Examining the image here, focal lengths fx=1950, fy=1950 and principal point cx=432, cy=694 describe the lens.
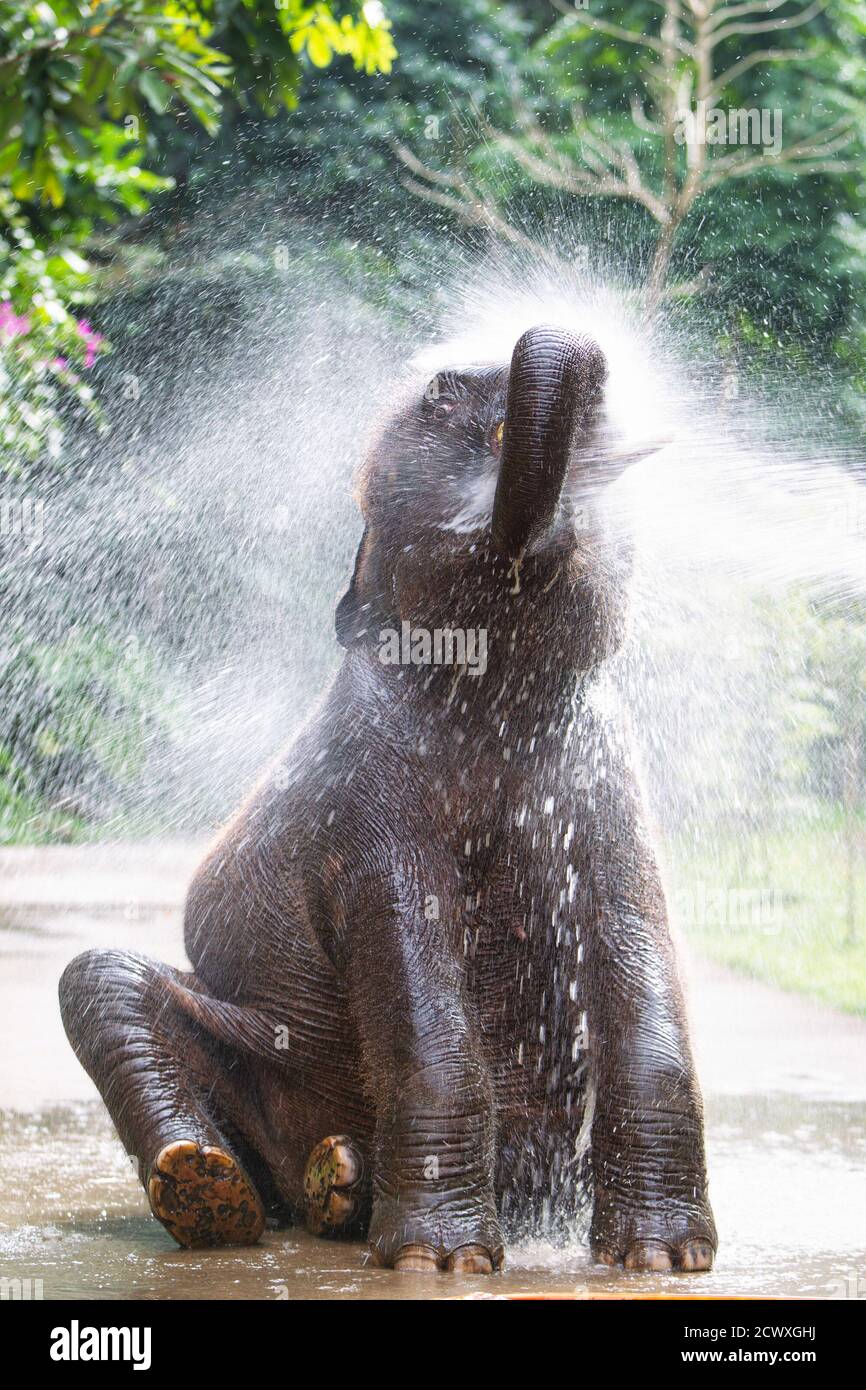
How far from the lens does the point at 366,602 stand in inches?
226

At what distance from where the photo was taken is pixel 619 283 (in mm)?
14469

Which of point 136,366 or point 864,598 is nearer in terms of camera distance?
point 864,598

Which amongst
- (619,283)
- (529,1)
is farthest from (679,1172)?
(529,1)

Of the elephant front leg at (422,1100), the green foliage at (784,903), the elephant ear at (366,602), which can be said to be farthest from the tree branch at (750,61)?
the elephant front leg at (422,1100)

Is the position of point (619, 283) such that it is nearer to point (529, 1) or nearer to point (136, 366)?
point (136, 366)

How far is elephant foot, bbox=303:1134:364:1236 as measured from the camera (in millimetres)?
5359

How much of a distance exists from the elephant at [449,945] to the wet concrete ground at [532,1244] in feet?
0.68

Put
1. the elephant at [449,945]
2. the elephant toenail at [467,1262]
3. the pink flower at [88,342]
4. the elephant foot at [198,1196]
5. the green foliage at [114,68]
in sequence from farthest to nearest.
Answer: the pink flower at [88,342] → the elephant foot at [198,1196] → the elephant at [449,945] → the green foliage at [114,68] → the elephant toenail at [467,1262]

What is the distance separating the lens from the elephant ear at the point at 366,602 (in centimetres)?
563

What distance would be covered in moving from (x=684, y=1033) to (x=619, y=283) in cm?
999

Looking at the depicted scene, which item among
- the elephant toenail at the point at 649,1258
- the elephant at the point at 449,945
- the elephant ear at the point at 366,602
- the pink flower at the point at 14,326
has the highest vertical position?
the pink flower at the point at 14,326

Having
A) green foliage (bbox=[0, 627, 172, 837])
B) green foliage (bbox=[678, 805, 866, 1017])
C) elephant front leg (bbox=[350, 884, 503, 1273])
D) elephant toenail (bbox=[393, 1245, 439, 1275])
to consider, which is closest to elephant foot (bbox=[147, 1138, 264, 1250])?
elephant front leg (bbox=[350, 884, 503, 1273])

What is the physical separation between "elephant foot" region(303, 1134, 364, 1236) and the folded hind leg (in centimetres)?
17

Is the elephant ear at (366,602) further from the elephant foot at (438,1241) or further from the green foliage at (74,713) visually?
the green foliage at (74,713)
